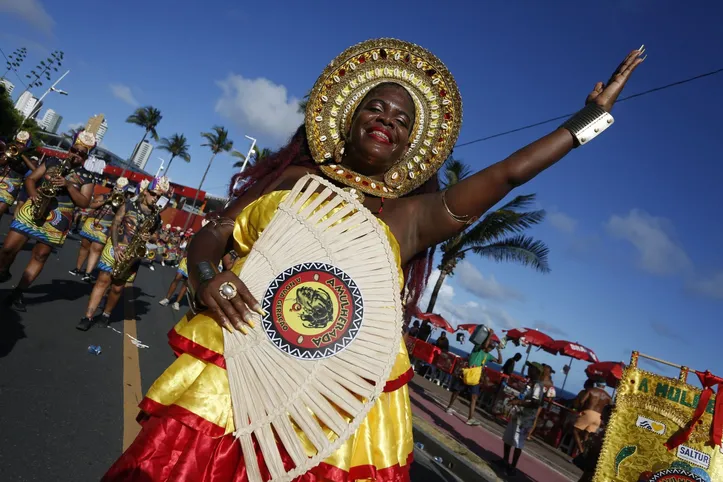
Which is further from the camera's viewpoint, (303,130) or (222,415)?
(303,130)

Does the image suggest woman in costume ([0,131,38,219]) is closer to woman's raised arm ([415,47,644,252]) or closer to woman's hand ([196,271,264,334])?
woman's hand ([196,271,264,334])

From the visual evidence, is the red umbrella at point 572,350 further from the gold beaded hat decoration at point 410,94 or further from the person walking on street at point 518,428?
the gold beaded hat decoration at point 410,94

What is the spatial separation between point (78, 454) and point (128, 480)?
7.40 ft

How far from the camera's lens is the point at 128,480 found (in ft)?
3.85

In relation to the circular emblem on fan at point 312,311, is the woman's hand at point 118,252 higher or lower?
lower

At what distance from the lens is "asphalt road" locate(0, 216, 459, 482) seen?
9.22ft

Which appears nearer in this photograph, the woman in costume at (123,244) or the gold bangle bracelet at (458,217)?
the gold bangle bracelet at (458,217)

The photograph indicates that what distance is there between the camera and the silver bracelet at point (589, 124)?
1.60 m

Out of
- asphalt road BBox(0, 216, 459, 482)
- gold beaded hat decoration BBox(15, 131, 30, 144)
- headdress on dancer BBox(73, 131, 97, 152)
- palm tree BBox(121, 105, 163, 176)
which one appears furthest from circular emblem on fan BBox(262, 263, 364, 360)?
palm tree BBox(121, 105, 163, 176)

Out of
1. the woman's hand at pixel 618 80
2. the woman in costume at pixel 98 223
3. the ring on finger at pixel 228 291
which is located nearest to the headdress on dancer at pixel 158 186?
the woman in costume at pixel 98 223

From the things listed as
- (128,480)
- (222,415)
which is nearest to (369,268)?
(222,415)

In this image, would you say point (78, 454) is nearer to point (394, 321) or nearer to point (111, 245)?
point (394, 321)

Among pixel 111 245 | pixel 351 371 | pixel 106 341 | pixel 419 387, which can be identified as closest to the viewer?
pixel 351 371

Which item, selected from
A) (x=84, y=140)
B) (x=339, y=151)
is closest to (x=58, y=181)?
(x=84, y=140)
